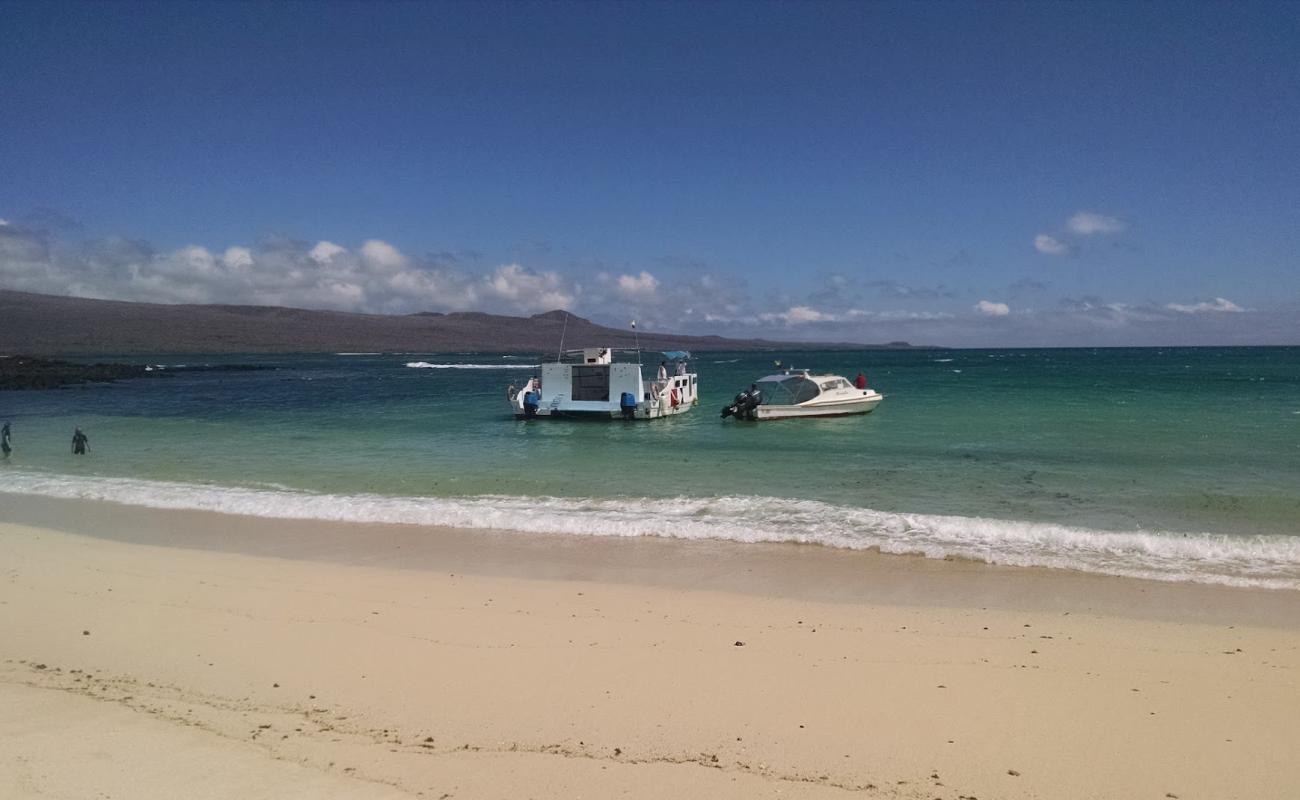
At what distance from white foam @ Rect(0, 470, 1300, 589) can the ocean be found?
5 centimetres

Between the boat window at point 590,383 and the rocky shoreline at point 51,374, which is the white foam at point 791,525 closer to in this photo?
the boat window at point 590,383

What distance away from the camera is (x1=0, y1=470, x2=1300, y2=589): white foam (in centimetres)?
978

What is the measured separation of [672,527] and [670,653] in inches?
195

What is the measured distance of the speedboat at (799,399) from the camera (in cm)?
3122

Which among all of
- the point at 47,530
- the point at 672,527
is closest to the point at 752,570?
the point at 672,527

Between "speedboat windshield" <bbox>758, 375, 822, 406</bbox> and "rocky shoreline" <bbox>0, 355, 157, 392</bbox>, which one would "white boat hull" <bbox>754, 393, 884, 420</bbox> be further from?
"rocky shoreline" <bbox>0, 355, 157, 392</bbox>

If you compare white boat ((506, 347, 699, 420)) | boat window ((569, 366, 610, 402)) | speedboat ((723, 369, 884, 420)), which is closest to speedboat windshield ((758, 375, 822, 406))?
speedboat ((723, 369, 884, 420))

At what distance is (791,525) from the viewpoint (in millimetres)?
11750

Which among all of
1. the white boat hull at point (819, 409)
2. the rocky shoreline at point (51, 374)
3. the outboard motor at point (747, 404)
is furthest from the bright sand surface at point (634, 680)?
the rocky shoreline at point (51, 374)

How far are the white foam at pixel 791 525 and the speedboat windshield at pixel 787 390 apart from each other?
1864cm

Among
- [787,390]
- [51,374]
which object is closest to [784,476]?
[787,390]

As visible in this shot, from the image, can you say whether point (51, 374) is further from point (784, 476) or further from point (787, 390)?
point (784, 476)

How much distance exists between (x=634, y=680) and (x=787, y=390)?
1076 inches

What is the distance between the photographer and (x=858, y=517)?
1221 centimetres
